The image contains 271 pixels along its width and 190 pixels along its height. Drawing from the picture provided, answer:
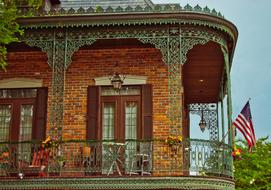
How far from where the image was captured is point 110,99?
14445 mm

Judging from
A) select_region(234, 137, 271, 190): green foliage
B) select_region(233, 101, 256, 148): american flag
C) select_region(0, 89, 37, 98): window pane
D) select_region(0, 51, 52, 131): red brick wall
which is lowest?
select_region(234, 137, 271, 190): green foliage

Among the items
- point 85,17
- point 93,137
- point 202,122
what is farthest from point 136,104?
point 202,122

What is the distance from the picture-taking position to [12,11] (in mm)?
12367

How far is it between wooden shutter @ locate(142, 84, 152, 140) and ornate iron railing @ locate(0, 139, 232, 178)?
367mm

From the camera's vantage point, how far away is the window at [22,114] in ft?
47.2

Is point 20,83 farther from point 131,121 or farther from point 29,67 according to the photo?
point 131,121

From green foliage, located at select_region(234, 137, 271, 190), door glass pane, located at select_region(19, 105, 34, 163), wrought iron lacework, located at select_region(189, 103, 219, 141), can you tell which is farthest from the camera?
green foliage, located at select_region(234, 137, 271, 190)

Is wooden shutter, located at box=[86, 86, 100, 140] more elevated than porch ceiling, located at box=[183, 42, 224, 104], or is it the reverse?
porch ceiling, located at box=[183, 42, 224, 104]

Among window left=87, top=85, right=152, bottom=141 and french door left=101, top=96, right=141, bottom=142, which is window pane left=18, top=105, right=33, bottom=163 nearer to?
window left=87, top=85, right=152, bottom=141

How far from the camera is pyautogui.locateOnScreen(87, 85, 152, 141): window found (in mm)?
14086

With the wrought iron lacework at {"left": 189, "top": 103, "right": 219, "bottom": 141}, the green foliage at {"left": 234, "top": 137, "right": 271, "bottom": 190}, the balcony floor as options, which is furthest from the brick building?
the green foliage at {"left": 234, "top": 137, "right": 271, "bottom": 190}

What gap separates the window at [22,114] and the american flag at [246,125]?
5.21 metres

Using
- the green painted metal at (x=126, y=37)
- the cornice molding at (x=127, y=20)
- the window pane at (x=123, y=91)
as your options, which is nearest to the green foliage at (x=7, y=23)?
the cornice molding at (x=127, y=20)

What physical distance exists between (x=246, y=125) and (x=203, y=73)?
314 centimetres
